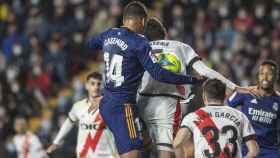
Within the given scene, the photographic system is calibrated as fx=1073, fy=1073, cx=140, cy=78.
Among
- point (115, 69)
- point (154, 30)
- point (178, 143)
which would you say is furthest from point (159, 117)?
point (178, 143)

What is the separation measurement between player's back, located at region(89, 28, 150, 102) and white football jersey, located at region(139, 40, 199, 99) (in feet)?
1.96

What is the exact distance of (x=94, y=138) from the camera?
15070mm

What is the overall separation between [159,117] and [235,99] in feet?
4.67

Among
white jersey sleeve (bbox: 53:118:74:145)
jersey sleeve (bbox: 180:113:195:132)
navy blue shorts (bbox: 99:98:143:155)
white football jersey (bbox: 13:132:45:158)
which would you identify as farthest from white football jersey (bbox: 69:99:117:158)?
white football jersey (bbox: 13:132:45:158)

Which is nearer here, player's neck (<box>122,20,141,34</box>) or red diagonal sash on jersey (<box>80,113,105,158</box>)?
player's neck (<box>122,20,141,34</box>)

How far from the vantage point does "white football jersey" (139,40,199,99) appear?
13.1 metres

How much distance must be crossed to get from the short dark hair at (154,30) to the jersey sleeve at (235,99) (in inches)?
54.9

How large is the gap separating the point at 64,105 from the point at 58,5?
4401 mm

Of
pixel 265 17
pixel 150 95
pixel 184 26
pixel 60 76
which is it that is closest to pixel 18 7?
pixel 60 76

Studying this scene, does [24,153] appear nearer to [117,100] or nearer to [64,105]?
[64,105]

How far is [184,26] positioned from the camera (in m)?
25.5

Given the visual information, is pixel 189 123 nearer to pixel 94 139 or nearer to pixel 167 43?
pixel 167 43

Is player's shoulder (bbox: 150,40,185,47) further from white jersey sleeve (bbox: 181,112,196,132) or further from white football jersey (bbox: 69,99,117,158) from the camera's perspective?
white football jersey (bbox: 69,99,117,158)

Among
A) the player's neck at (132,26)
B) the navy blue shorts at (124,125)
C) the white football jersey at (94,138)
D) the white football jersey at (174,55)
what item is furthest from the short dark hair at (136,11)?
the white football jersey at (94,138)
